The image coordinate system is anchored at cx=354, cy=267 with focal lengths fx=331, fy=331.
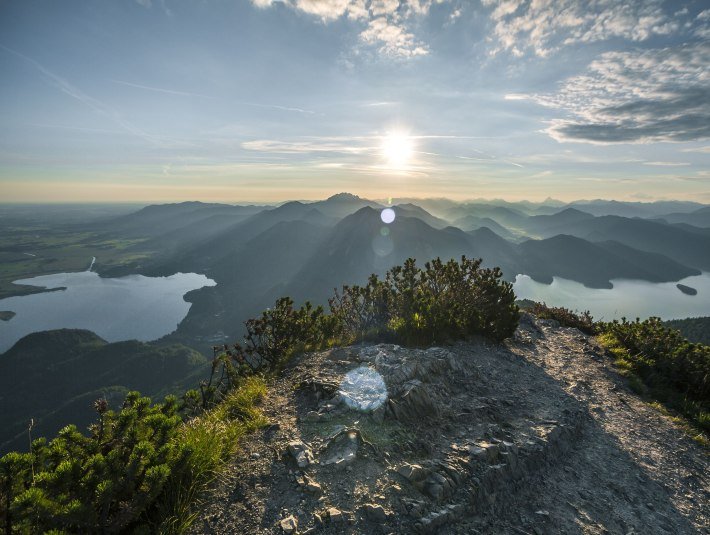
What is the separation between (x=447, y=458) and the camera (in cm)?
605

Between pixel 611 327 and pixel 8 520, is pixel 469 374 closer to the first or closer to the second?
pixel 8 520

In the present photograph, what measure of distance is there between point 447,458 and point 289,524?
3028 mm

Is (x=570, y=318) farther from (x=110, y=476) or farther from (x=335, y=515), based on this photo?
(x=110, y=476)

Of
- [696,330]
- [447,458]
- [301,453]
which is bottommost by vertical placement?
[696,330]

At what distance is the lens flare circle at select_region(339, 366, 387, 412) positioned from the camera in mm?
7172

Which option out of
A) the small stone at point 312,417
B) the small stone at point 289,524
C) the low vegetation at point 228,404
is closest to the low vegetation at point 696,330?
the low vegetation at point 228,404

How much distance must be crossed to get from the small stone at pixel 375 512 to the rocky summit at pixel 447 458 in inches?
0.6

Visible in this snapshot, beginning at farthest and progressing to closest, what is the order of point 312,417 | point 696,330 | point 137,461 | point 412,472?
1. point 696,330
2. point 312,417
3. point 412,472
4. point 137,461

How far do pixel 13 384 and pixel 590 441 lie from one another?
20137 centimetres

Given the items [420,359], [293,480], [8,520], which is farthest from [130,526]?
[420,359]

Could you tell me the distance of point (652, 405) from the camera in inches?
420

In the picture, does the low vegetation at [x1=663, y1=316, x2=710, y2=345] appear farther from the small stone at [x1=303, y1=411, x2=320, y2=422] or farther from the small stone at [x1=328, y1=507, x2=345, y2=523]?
the small stone at [x1=328, y1=507, x2=345, y2=523]

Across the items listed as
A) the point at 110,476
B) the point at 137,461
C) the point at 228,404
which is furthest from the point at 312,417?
the point at 110,476

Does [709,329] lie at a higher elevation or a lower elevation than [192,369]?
higher
